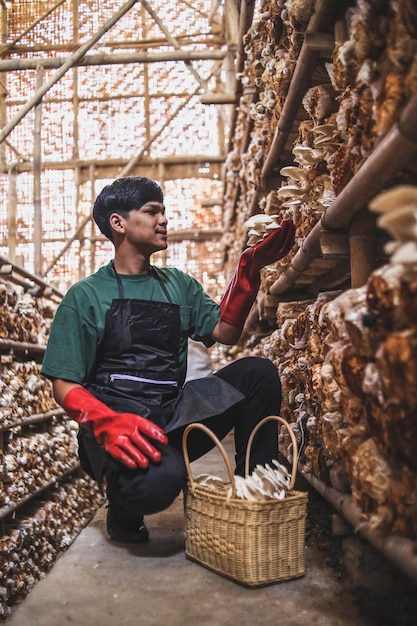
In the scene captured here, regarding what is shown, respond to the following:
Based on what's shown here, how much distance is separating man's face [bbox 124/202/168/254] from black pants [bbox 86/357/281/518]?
0.64 m

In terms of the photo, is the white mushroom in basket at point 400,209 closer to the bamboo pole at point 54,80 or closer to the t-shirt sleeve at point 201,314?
the t-shirt sleeve at point 201,314

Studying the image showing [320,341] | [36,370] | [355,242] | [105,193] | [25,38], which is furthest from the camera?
[25,38]

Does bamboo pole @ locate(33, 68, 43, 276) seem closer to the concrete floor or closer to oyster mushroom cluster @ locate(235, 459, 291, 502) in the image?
the concrete floor

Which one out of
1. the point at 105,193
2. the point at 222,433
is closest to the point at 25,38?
the point at 105,193

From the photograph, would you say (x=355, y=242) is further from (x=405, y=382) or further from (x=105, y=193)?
(x=105, y=193)

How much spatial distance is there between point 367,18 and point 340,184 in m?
0.53

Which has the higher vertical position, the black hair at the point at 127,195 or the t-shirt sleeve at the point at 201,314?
the black hair at the point at 127,195

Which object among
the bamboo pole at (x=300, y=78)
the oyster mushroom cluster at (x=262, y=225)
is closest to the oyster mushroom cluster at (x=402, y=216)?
the bamboo pole at (x=300, y=78)

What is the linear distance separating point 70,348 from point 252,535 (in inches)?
41.0

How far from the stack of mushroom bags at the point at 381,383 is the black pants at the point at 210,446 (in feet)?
0.84

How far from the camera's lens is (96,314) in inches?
99.6

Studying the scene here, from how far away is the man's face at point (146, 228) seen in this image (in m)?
2.69

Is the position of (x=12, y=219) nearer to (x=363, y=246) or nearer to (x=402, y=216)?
(x=363, y=246)

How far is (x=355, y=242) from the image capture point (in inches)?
76.8
